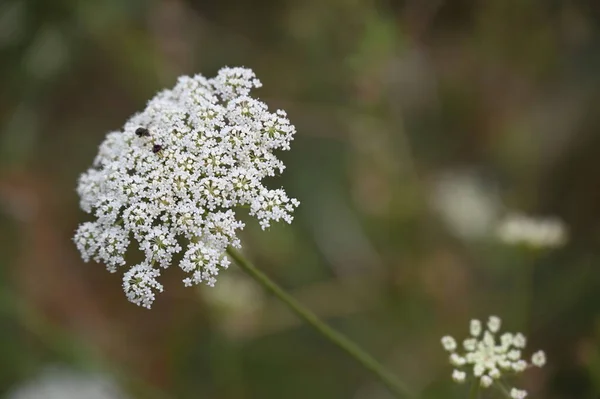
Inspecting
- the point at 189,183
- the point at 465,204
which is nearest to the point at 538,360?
the point at 189,183

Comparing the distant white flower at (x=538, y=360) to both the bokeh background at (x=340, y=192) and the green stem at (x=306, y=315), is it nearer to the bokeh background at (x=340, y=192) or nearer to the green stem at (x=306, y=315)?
the green stem at (x=306, y=315)

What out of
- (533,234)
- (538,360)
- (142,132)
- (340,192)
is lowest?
(142,132)

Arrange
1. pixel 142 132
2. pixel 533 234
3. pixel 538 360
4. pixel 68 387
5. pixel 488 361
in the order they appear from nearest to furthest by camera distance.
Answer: pixel 142 132 → pixel 488 361 → pixel 538 360 → pixel 533 234 → pixel 68 387

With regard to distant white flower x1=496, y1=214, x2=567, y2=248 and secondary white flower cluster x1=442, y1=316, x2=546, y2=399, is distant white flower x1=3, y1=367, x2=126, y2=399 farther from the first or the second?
distant white flower x1=496, y1=214, x2=567, y2=248

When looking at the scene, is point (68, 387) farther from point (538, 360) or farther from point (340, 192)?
point (538, 360)

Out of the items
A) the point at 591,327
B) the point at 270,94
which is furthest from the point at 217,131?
the point at 270,94

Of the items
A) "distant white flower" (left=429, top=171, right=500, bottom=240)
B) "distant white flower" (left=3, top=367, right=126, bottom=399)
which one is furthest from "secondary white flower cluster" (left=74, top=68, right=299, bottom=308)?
"distant white flower" (left=429, top=171, right=500, bottom=240)

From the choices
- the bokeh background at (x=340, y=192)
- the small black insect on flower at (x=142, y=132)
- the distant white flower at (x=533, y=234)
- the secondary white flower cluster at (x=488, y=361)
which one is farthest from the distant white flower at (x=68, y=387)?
the distant white flower at (x=533, y=234)
